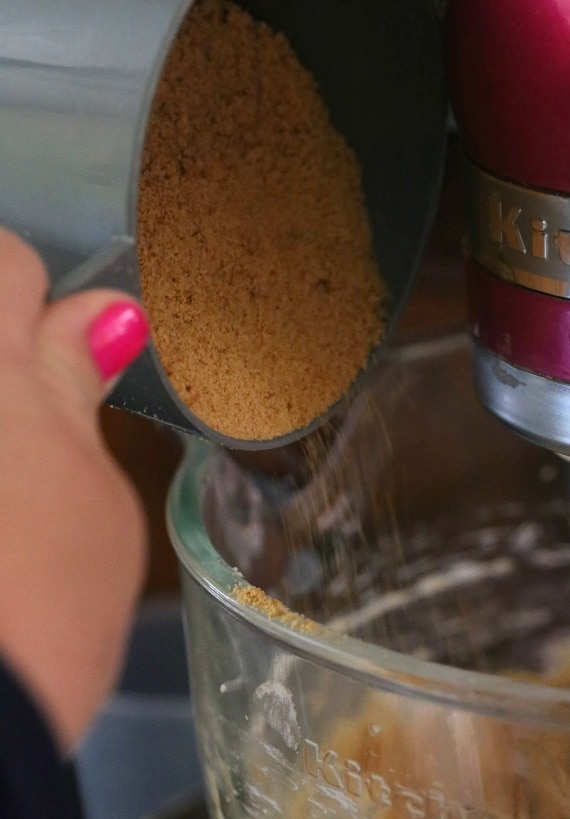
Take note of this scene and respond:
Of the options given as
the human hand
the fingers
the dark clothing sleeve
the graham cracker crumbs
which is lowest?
the graham cracker crumbs

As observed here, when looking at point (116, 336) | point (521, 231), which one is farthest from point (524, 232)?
point (116, 336)

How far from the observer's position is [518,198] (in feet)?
0.96

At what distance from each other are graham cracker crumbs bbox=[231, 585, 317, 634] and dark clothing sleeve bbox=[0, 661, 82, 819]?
81mm

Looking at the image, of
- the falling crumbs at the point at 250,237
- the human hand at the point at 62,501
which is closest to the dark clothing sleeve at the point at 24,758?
the human hand at the point at 62,501

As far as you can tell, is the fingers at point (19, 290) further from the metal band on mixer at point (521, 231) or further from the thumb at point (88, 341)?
the metal band on mixer at point (521, 231)

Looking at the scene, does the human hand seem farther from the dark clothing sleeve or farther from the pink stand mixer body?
the pink stand mixer body

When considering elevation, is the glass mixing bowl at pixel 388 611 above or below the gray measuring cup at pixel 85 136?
below

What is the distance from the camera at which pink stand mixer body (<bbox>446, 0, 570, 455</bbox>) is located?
27 cm

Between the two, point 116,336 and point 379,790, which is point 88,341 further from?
point 379,790

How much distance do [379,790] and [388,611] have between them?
0.20 m

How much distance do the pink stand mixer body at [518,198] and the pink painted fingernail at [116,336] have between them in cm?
12

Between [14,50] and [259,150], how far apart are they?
0.11 m

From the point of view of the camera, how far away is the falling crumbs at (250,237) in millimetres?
321

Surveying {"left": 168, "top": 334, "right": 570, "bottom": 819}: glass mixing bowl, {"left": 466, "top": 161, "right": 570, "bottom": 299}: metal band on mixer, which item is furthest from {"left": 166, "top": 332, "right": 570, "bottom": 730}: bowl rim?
{"left": 466, "top": 161, "right": 570, "bottom": 299}: metal band on mixer
